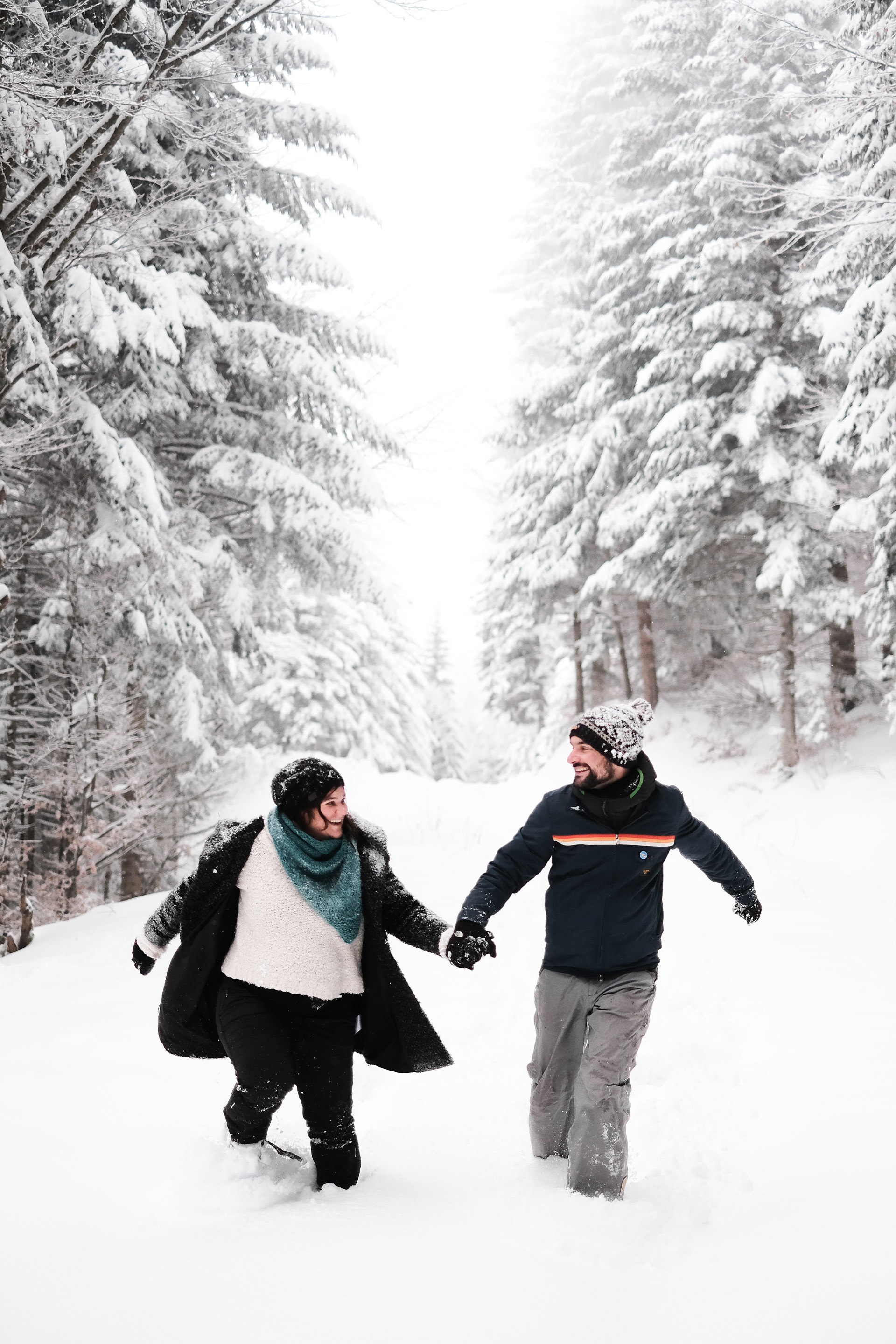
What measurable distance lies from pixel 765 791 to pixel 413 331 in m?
9.06

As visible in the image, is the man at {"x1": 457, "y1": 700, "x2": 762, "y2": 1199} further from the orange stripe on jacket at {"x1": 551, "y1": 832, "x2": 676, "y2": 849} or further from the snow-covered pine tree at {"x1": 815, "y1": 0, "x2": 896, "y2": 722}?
the snow-covered pine tree at {"x1": 815, "y1": 0, "x2": 896, "y2": 722}

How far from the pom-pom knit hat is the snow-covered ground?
1639 mm

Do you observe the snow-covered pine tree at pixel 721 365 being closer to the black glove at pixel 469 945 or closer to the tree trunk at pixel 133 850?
the tree trunk at pixel 133 850

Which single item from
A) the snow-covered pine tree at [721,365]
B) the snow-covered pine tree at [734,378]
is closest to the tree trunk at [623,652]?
the snow-covered pine tree at [721,365]

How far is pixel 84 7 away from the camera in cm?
547

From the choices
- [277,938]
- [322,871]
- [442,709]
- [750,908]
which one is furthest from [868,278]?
[442,709]

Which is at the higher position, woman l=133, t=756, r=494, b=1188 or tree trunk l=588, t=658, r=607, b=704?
woman l=133, t=756, r=494, b=1188

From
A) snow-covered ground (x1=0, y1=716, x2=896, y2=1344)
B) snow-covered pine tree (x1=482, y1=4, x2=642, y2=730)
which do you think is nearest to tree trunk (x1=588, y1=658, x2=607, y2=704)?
snow-covered pine tree (x1=482, y1=4, x2=642, y2=730)

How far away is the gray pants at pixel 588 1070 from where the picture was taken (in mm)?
3184

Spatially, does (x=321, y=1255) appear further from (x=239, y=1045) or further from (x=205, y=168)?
(x=205, y=168)

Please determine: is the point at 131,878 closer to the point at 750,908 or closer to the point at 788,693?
the point at 750,908

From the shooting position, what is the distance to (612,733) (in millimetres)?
3395

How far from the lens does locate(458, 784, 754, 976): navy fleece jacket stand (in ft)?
11.2

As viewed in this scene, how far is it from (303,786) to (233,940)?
0.66 m
